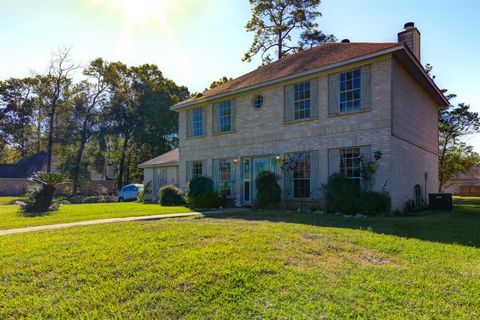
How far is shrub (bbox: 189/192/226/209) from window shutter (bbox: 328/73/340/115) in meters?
6.34

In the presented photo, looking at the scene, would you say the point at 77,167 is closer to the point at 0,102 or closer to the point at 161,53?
the point at 0,102

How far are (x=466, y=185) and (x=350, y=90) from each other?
3623 cm

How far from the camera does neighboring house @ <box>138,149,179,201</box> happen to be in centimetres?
2214

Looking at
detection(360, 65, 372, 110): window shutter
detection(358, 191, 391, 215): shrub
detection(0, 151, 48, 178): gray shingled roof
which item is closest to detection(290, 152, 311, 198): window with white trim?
detection(358, 191, 391, 215): shrub

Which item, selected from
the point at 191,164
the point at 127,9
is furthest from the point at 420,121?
the point at 127,9

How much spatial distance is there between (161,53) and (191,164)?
7.03 meters

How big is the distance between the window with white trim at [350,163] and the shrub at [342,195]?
1.59 ft

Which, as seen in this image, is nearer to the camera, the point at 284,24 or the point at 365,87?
the point at 365,87

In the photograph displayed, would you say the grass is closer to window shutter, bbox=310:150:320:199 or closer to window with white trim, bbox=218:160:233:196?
window shutter, bbox=310:150:320:199

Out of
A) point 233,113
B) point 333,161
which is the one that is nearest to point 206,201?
point 233,113

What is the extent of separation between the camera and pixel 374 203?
11.3 m

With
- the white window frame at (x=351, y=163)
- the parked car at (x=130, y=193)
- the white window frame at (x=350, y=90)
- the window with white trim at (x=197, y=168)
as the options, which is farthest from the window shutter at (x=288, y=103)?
the parked car at (x=130, y=193)

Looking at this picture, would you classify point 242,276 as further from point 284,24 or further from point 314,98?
point 284,24

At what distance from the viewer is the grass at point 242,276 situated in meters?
3.92
